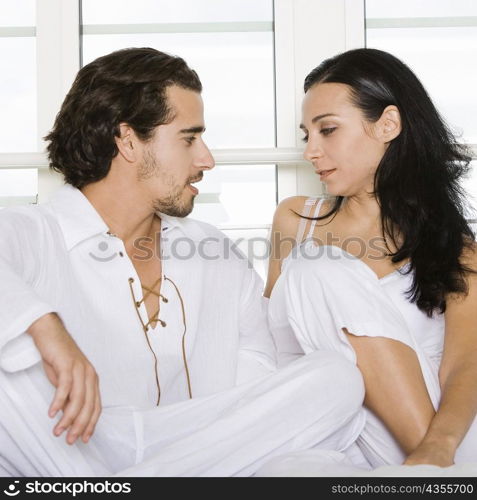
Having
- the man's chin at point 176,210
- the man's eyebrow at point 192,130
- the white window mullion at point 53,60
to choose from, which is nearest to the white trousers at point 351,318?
the man's chin at point 176,210

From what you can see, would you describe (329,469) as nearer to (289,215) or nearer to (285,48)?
(289,215)

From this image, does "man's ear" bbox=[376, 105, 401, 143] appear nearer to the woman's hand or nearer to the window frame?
the window frame

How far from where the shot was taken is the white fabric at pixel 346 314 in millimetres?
1373

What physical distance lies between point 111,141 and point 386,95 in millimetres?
630

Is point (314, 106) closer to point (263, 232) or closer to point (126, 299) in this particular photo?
point (263, 232)

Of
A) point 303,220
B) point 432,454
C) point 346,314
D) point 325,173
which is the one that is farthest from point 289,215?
point 432,454

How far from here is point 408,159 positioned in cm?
179

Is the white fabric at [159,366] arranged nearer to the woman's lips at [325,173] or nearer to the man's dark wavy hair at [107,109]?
the man's dark wavy hair at [107,109]

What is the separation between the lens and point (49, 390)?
1198 mm

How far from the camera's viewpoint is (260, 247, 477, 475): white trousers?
1.37 meters

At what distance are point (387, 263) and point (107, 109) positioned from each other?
2.28ft

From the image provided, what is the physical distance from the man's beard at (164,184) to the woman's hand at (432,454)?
73 centimetres

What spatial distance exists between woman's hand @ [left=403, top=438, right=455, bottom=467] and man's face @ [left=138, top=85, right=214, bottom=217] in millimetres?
722

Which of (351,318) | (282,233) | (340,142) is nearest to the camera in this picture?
(351,318)
